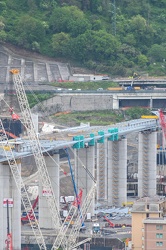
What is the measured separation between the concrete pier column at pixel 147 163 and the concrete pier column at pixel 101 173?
11.7ft

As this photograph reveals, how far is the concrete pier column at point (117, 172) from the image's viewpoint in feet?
443

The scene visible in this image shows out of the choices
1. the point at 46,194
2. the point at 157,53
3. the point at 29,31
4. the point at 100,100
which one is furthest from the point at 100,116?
the point at 46,194

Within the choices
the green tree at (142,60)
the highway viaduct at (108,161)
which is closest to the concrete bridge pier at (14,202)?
the highway viaduct at (108,161)

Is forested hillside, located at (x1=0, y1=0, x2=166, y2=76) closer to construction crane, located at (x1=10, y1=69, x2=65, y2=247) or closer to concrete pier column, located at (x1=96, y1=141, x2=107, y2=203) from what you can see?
concrete pier column, located at (x1=96, y1=141, x2=107, y2=203)

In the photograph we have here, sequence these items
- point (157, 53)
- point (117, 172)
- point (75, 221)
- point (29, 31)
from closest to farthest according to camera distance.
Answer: point (75, 221) → point (117, 172) → point (29, 31) → point (157, 53)

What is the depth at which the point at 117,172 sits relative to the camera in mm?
136000

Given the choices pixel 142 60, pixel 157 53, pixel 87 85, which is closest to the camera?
pixel 87 85

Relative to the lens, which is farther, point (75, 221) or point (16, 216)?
point (75, 221)

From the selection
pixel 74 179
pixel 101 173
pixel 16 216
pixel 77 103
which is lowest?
pixel 16 216

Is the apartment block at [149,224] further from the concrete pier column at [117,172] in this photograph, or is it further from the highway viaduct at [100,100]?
the highway viaduct at [100,100]

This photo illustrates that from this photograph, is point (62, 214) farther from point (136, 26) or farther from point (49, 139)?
point (136, 26)

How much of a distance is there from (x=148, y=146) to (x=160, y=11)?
48674 millimetres

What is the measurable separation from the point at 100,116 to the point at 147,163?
59.5 ft

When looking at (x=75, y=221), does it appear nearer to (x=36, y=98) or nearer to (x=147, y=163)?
(x=147, y=163)
